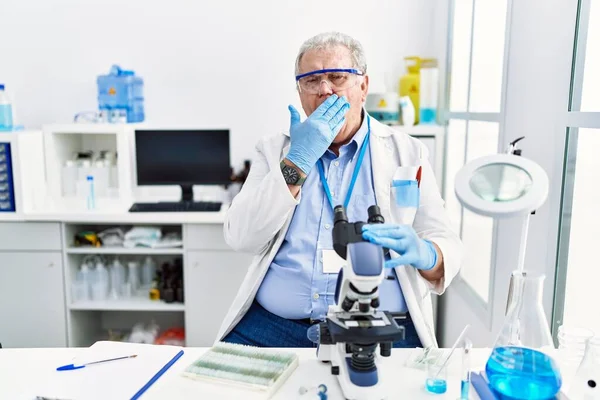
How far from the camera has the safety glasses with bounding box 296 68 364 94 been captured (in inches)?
67.2

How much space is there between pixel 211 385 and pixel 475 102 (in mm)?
1969

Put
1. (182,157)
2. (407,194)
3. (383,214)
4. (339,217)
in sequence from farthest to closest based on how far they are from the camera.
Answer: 1. (182,157)
2. (383,214)
3. (407,194)
4. (339,217)

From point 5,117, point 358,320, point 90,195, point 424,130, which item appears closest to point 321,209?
point 358,320

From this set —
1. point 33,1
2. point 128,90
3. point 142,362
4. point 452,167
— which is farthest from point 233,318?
point 33,1

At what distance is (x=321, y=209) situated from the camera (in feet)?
5.71

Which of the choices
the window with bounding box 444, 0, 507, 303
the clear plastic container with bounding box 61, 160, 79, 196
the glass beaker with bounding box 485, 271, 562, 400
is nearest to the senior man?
the glass beaker with bounding box 485, 271, 562, 400

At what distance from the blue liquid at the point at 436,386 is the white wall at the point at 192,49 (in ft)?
7.61

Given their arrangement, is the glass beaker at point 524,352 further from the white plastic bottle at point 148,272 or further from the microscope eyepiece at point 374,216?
the white plastic bottle at point 148,272

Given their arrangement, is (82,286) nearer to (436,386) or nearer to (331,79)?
(331,79)

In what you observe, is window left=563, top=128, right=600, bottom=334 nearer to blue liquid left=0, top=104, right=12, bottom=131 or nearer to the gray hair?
the gray hair

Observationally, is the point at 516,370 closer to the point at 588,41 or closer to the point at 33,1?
the point at 588,41

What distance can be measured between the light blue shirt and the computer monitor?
4.55ft

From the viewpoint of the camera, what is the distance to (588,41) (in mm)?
1533

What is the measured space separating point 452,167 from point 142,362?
212cm
